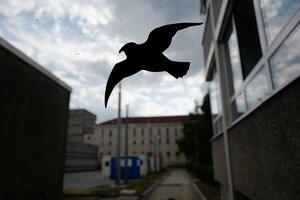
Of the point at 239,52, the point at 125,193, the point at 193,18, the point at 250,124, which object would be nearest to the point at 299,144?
the point at 250,124

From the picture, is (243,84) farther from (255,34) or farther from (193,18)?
(193,18)

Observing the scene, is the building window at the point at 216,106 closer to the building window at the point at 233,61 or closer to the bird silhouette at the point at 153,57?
the building window at the point at 233,61

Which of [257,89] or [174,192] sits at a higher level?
[257,89]

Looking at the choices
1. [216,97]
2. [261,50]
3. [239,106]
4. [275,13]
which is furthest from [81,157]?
[275,13]

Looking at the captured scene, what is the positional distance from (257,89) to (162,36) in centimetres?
440

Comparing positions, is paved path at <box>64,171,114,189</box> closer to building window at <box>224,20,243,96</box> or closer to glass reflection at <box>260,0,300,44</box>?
building window at <box>224,20,243,96</box>

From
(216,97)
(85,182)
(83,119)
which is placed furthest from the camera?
(85,182)

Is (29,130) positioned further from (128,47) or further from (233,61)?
(233,61)

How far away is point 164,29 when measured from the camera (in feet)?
2.90

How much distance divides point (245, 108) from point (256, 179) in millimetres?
1733

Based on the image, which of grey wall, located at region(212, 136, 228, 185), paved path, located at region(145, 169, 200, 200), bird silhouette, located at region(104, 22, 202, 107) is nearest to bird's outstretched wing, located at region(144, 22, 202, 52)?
bird silhouette, located at region(104, 22, 202, 107)

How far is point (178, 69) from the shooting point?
0.88m

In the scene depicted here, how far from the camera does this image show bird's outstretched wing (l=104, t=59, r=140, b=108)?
839 mm

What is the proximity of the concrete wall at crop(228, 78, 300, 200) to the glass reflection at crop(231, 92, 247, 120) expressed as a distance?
65 centimetres
